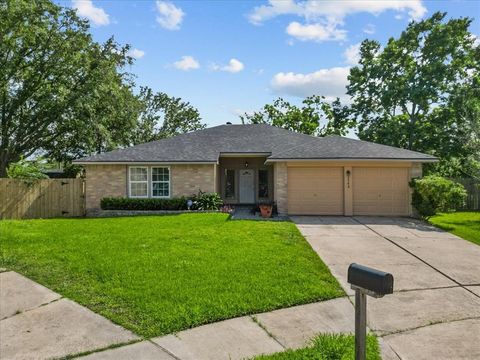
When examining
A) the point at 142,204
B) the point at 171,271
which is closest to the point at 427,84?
the point at 142,204

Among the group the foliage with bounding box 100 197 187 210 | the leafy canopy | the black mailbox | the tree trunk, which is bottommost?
the foliage with bounding box 100 197 187 210

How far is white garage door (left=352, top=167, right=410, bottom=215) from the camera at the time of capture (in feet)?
51.3

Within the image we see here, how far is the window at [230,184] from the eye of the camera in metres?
21.1

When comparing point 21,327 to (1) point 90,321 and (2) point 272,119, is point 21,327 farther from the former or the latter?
(2) point 272,119

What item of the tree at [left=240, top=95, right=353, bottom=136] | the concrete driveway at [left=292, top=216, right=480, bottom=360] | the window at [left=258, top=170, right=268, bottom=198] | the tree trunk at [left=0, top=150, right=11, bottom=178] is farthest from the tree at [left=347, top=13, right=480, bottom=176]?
the tree trunk at [left=0, top=150, right=11, bottom=178]

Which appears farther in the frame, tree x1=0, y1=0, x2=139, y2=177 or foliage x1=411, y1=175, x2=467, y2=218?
tree x1=0, y1=0, x2=139, y2=177

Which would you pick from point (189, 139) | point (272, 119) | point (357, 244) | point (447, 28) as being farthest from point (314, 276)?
point (272, 119)

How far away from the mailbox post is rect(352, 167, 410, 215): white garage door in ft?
44.3

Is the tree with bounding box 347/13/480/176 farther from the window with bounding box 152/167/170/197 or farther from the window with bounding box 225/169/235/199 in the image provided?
the window with bounding box 152/167/170/197

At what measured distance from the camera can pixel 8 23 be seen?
2125 cm

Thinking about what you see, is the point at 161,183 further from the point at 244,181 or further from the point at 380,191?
the point at 380,191

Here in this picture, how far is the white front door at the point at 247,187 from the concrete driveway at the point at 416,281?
8.65 meters

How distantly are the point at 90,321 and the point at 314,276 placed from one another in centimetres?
382

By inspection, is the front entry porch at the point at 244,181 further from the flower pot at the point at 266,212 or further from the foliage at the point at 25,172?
the foliage at the point at 25,172
